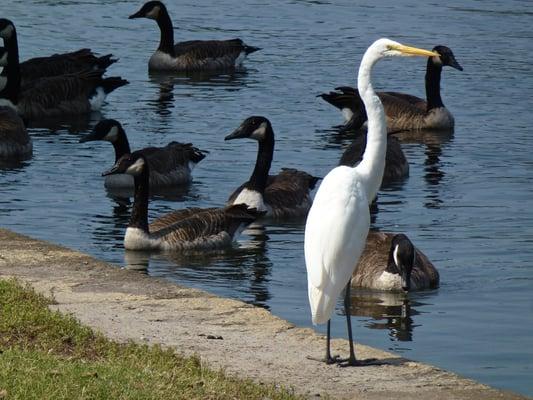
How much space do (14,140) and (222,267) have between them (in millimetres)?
5918

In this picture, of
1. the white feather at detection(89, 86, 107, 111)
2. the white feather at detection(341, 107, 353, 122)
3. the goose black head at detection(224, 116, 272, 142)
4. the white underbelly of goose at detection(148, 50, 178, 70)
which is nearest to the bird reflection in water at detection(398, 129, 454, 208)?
the white feather at detection(341, 107, 353, 122)

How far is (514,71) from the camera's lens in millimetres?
25203

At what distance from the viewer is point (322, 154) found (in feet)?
65.1

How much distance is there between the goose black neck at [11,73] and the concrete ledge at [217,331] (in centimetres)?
1303

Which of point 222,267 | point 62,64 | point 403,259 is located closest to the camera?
point 403,259

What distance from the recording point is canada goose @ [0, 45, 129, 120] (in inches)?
928

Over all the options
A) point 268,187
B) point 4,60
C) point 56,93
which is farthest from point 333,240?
point 4,60

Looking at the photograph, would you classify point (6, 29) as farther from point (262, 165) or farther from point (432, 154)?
point (262, 165)

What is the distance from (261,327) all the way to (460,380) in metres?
1.48

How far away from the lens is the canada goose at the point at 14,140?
64.0ft

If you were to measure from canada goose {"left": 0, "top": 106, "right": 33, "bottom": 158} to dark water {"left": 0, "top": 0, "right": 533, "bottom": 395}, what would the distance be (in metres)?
0.31

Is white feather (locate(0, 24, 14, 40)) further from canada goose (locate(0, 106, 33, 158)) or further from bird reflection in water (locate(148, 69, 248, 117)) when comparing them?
canada goose (locate(0, 106, 33, 158))

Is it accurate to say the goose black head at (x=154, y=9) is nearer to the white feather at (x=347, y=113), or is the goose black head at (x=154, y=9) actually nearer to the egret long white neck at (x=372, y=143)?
the white feather at (x=347, y=113)

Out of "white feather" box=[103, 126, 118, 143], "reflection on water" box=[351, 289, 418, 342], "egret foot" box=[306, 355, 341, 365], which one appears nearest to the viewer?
"egret foot" box=[306, 355, 341, 365]
